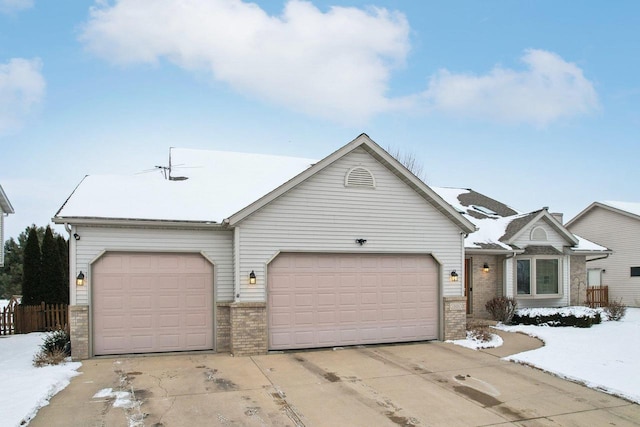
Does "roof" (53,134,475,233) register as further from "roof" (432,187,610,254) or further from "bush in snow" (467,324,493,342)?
"roof" (432,187,610,254)

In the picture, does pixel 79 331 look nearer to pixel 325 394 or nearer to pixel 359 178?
pixel 325 394

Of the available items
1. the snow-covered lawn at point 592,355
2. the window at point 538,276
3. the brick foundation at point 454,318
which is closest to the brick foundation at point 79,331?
the brick foundation at point 454,318

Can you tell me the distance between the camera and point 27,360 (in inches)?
435

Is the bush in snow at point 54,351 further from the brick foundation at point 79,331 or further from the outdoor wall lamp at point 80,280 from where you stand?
the outdoor wall lamp at point 80,280

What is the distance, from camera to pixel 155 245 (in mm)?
11656

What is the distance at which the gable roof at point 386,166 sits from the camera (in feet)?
38.0

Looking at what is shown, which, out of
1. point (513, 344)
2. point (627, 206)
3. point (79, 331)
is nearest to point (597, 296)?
point (627, 206)

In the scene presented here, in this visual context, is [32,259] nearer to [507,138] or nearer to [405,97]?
[405,97]

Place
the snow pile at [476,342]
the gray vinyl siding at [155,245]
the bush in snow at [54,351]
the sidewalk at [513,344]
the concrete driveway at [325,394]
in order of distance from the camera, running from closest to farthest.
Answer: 1. the concrete driveway at [325,394]
2. the bush in snow at [54,351]
3. the gray vinyl siding at [155,245]
4. the sidewalk at [513,344]
5. the snow pile at [476,342]

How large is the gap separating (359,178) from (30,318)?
1254cm

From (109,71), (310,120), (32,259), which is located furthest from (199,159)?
(310,120)

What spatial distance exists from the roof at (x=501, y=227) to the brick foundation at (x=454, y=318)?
322 cm

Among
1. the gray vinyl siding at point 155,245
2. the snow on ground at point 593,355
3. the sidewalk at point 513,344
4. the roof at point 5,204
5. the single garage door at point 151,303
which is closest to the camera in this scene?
the snow on ground at point 593,355

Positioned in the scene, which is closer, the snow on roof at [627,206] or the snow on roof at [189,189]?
the snow on roof at [189,189]
